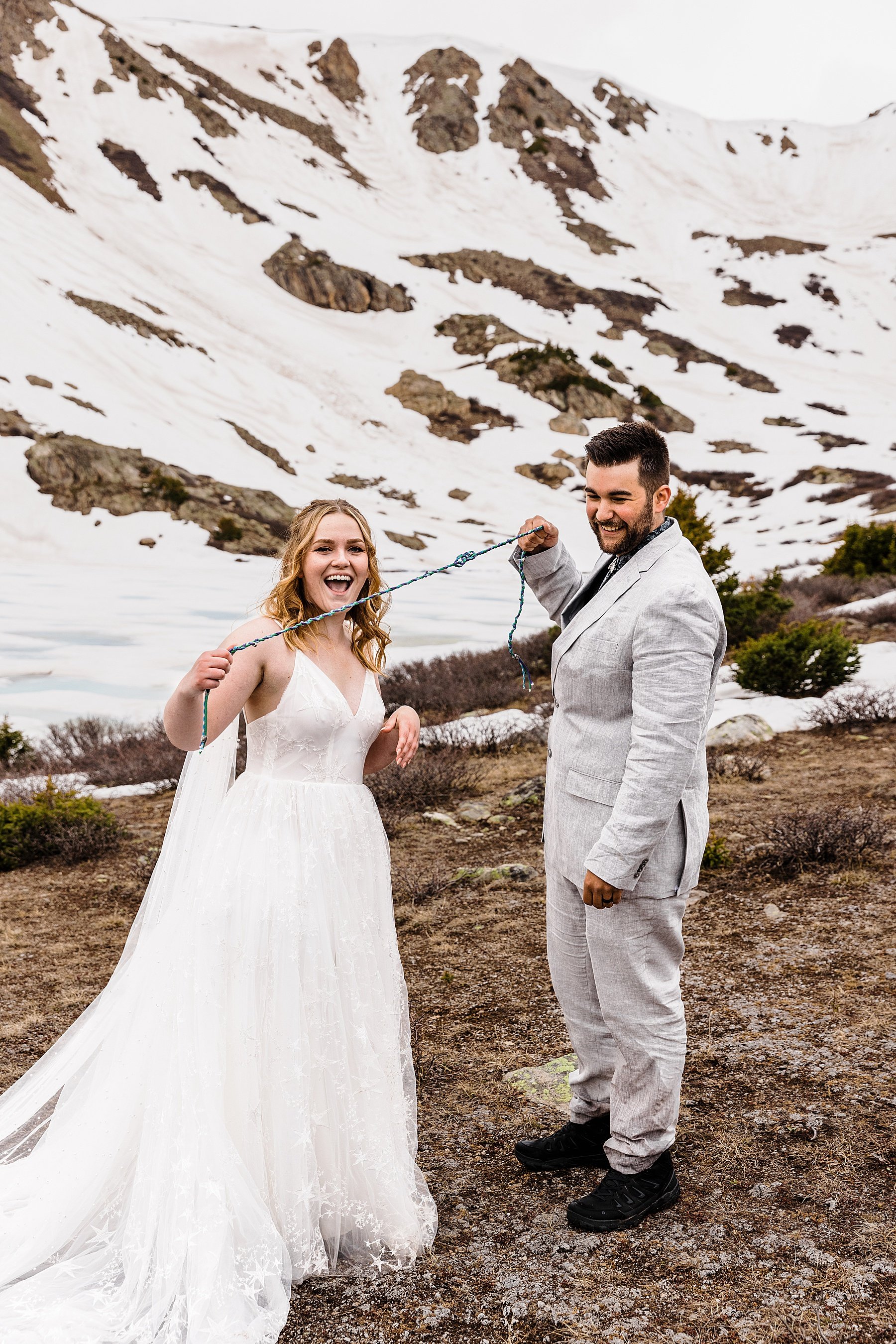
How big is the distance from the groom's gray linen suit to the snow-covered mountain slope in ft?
35.4

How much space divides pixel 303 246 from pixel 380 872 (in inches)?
2346

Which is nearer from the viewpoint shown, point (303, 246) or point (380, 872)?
point (380, 872)

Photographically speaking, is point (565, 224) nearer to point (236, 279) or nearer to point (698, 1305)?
point (236, 279)

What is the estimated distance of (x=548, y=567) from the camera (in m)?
2.86

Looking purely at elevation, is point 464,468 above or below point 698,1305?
above

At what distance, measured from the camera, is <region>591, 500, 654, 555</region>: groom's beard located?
2494 millimetres

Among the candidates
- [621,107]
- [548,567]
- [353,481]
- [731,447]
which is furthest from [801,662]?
[621,107]

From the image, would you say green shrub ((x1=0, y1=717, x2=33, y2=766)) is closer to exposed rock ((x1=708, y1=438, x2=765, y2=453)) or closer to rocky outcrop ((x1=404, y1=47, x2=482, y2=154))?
exposed rock ((x1=708, y1=438, x2=765, y2=453))

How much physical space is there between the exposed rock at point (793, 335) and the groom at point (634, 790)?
65796 millimetres

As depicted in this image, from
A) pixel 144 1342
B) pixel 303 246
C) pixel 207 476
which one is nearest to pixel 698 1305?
pixel 144 1342

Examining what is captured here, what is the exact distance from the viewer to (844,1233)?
243 centimetres

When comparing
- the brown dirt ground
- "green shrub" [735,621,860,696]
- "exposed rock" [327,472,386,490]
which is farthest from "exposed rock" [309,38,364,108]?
the brown dirt ground

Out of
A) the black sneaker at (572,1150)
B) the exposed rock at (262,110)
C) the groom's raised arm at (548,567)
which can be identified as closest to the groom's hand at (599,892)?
the groom's raised arm at (548,567)

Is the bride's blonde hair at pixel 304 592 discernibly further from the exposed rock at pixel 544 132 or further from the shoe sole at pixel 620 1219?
the exposed rock at pixel 544 132
